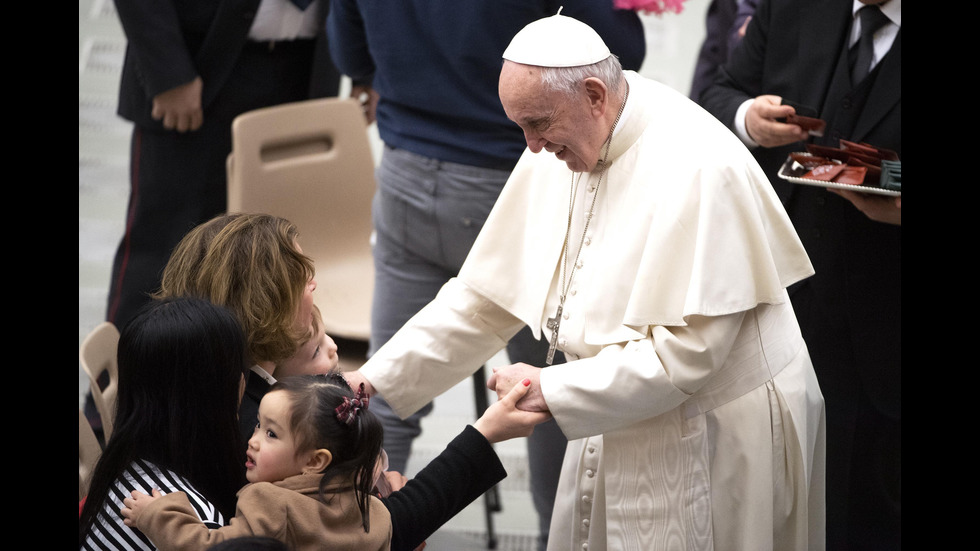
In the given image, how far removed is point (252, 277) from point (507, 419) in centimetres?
54

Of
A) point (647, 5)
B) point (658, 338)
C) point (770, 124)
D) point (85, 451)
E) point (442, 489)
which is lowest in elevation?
point (85, 451)

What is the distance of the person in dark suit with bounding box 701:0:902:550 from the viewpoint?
9.11ft

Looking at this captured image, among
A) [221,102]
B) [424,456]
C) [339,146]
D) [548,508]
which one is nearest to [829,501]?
[548,508]

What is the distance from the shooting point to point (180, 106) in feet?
13.1

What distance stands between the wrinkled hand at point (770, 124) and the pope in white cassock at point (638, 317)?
728 millimetres

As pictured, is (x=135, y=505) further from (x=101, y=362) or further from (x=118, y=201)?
(x=118, y=201)

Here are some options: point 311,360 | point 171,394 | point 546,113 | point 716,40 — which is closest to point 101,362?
point 311,360

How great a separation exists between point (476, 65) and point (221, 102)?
1.58 meters

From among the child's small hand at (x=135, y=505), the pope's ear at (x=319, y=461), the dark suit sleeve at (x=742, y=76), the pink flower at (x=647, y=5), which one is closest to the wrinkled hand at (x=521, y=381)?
the pope's ear at (x=319, y=461)

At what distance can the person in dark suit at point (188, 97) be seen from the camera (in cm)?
394

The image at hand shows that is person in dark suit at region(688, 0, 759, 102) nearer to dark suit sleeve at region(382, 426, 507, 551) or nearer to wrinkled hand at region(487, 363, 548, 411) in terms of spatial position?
wrinkled hand at region(487, 363, 548, 411)

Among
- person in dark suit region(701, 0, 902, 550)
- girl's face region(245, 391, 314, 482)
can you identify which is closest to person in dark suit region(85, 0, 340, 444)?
person in dark suit region(701, 0, 902, 550)

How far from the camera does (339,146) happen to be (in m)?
3.93

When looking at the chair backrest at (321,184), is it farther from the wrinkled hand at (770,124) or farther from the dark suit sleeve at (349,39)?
the wrinkled hand at (770,124)
